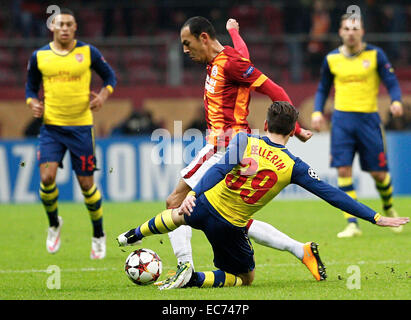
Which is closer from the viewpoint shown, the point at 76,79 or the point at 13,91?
the point at 76,79

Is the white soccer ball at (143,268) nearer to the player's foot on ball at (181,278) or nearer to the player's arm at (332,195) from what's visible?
the player's foot on ball at (181,278)

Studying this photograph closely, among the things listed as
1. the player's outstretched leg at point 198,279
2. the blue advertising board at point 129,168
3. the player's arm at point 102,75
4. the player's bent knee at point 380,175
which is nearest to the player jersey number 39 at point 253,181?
the player's outstretched leg at point 198,279

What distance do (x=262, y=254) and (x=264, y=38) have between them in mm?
9632

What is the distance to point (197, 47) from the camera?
22.0 ft

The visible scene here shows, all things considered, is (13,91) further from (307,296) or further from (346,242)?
(307,296)

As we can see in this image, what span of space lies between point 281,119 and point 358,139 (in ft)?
14.0

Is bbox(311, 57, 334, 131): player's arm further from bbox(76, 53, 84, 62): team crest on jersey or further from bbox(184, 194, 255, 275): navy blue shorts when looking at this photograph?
bbox(184, 194, 255, 275): navy blue shorts

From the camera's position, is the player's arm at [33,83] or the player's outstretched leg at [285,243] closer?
the player's outstretched leg at [285,243]

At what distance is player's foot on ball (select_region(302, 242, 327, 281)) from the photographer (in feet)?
21.0

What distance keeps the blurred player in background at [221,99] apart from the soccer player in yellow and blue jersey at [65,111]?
2.07 m

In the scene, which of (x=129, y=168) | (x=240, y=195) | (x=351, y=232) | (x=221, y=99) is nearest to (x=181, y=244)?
(x=240, y=195)

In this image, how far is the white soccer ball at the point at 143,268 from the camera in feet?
20.3

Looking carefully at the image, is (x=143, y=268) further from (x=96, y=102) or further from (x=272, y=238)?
(x=96, y=102)

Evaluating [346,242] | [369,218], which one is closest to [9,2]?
[346,242]
